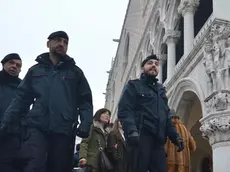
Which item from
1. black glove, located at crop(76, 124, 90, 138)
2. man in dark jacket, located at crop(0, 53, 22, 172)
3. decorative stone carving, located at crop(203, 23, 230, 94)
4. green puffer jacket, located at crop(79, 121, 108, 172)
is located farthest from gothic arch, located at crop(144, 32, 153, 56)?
black glove, located at crop(76, 124, 90, 138)

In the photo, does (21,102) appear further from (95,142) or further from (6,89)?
(95,142)

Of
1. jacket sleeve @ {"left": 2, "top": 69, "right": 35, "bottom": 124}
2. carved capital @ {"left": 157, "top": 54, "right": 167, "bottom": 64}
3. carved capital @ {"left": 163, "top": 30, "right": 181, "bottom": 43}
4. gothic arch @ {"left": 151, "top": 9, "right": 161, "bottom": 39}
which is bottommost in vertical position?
jacket sleeve @ {"left": 2, "top": 69, "right": 35, "bottom": 124}

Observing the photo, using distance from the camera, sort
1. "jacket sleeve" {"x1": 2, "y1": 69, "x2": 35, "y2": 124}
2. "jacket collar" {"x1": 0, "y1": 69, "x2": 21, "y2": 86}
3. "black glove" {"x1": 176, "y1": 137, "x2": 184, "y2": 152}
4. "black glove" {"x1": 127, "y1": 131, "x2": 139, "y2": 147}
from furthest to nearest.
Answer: "jacket collar" {"x1": 0, "y1": 69, "x2": 21, "y2": 86}
"black glove" {"x1": 176, "y1": 137, "x2": 184, "y2": 152}
"black glove" {"x1": 127, "y1": 131, "x2": 139, "y2": 147}
"jacket sleeve" {"x1": 2, "y1": 69, "x2": 35, "y2": 124}

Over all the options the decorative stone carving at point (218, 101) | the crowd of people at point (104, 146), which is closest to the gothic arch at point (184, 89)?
the decorative stone carving at point (218, 101)

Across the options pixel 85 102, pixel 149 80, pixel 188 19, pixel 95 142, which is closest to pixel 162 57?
pixel 188 19

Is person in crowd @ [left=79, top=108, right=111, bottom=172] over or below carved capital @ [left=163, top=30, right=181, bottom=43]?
below

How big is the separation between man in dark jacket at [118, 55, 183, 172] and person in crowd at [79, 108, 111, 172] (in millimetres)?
921

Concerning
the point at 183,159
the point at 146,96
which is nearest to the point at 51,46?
the point at 146,96

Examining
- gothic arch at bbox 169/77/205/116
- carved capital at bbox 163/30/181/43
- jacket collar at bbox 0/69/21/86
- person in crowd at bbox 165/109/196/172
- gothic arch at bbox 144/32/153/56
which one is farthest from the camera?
gothic arch at bbox 144/32/153/56

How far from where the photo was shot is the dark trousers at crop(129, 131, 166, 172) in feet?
12.9

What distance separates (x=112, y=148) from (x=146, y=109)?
95 centimetres

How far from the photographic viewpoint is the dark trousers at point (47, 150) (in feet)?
11.2

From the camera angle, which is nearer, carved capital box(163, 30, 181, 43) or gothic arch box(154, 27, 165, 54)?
carved capital box(163, 30, 181, 43)

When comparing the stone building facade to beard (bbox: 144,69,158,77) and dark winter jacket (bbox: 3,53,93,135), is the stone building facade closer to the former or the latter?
beard (bbox: 144,69,158,77)
